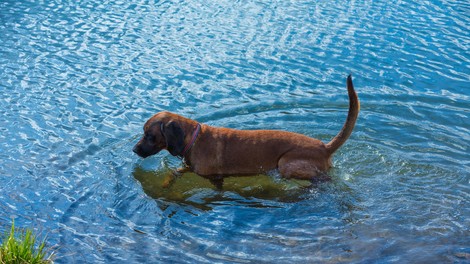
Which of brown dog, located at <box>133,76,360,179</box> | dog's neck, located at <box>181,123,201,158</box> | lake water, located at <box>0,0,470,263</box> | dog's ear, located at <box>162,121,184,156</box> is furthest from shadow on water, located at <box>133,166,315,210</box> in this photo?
dog's ear, located at <box>162,121,184,156</box>

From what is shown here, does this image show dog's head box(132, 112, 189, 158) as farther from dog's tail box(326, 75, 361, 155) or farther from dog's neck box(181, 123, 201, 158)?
dog's tail box(326, 75, 361, 155)

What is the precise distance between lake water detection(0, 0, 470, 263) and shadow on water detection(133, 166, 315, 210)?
25mm

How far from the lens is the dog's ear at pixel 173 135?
734 centimetres

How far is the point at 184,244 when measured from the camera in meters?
6.38

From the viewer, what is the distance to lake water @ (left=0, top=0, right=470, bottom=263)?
255 inches

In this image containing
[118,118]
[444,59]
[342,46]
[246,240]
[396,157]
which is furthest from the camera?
[342,46]

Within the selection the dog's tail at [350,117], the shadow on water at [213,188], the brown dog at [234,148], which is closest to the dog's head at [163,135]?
the brown dog at [234,148]

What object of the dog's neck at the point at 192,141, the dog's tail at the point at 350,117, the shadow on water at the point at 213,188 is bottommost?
the shadow on water at the point at 213,188

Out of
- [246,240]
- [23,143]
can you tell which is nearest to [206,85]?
[23,143]

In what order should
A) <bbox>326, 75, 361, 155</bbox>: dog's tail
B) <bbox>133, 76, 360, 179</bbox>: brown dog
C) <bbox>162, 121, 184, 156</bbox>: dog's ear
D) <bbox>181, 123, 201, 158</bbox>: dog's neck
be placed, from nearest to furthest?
<bbox>326, 75, 361, 155</bbox>: dog's tail, <bbox>133, 76, 360, 179</bbox>: brown dog, <bbox>162, 121, 184, 156</bbox>: dog's ear, <bbox>181, 123, 201, 158</bbox>: dog's neck

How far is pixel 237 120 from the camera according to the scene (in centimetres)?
922

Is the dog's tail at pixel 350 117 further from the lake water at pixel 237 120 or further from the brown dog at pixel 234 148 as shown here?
the lake water at pixel 237 120

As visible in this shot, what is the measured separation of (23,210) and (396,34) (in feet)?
30.1

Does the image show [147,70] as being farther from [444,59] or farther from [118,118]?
[444,59]
